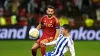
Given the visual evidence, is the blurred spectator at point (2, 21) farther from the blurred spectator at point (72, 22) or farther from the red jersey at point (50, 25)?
the red jersey at point (50, 25)

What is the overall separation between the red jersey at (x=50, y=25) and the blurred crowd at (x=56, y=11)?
10.2 m

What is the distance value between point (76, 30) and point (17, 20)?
12.2ft

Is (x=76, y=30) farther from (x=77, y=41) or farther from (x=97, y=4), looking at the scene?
(x=97, y=4)

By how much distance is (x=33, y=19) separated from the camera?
24.6 meters

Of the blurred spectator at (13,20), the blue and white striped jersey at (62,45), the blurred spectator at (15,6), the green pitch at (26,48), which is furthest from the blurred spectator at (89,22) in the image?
the blue and white striped jersey at (62,45)

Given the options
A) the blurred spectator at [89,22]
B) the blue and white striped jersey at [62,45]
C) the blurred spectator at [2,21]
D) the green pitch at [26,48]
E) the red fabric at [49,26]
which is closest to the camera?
the blue and white striped jersey at [62,45]

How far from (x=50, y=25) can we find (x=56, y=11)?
12410 mm

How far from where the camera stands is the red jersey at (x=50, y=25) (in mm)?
13758

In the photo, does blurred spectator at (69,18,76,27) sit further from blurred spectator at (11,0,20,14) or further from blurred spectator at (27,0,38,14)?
blurred spectator at (11,0,20,14)

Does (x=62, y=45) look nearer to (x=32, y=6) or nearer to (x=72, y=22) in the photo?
Result: (x=72, y=22)

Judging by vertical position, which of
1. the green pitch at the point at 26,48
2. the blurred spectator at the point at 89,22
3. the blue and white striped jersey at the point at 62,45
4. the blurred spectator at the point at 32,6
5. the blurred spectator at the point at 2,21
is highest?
the blurred spectator at the point at 32,6

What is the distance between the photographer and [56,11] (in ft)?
85.9

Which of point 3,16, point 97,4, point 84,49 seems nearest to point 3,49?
point 84,49

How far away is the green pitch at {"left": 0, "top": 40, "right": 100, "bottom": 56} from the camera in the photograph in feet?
59.4
